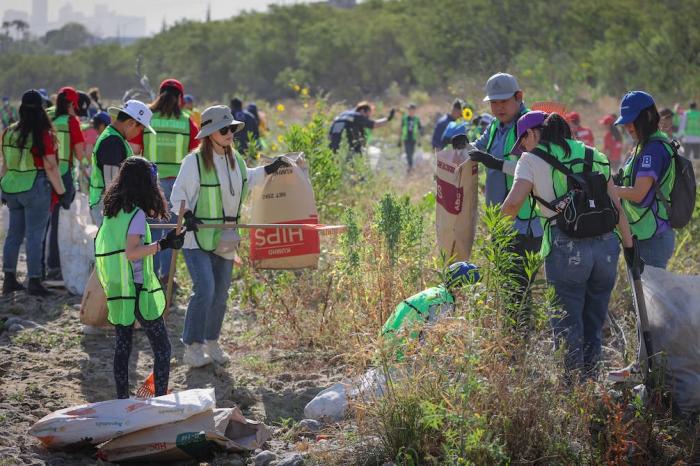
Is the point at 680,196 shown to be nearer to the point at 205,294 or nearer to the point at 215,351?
the point at 205,294

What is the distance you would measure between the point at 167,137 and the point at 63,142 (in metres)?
1.66

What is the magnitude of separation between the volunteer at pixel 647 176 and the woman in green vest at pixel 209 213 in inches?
93.4

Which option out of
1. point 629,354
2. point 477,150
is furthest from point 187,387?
point 629,354

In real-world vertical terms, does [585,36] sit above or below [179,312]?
above

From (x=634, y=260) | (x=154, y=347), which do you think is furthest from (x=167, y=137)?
(x=634, y=260)

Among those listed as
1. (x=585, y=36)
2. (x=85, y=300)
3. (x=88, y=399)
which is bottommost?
(x=88, y=399)

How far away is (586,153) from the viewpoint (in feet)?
16.7

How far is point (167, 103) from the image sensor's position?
7.39 metres

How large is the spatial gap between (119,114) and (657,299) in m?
3.63

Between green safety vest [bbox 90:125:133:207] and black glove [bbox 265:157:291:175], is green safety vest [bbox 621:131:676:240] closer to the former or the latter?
black glove [bbox 265:157:291:175]

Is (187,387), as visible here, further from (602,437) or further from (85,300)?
(602,437)

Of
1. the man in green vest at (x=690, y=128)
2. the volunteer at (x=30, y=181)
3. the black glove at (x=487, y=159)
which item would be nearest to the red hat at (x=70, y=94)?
the volunteer at (x=30, y=181)

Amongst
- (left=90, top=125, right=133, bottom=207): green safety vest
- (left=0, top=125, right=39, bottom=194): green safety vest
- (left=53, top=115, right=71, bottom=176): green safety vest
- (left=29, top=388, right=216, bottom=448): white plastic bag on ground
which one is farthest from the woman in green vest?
(left=53, top=115, right=71, bottom=176): green safety vest

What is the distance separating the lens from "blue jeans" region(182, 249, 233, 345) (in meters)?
6.20
